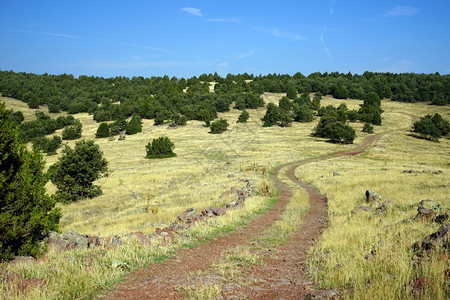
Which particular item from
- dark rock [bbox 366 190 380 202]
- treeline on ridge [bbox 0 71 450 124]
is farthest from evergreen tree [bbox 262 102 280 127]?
dark rock [bbox 366 190 380 202]

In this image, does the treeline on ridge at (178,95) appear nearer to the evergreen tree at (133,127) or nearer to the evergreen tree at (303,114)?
the evergreen tree at (133,127)

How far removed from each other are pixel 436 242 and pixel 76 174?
3023cm

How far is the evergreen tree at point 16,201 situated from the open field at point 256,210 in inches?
48.6

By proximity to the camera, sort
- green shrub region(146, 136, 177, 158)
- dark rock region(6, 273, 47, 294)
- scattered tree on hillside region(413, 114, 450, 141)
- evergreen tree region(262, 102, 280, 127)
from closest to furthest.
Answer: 1. dark rock region(6, 273, 47, 294)
2. green shrub region(146, 136, 177, 158)
3. scattered tree on hillside region(413, 114, 450, 141)
4. evergreen tree region(262, 102, 280, 127)

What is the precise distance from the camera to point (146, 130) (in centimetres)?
8394

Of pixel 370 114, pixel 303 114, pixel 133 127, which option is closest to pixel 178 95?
pixel 133 127

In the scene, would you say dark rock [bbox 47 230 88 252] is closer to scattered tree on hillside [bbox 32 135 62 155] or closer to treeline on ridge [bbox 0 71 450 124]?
scattered tree on hillside [bbox 32 135 62 155]

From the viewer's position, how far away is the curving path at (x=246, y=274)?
20.6 ft

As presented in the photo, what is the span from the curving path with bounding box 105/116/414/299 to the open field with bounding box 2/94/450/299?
41 centimetres

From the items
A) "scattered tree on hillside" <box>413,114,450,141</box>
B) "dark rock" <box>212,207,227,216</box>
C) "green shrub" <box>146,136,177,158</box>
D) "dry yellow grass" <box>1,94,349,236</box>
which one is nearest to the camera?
"dark rock" <box>212,207,227,216</box>

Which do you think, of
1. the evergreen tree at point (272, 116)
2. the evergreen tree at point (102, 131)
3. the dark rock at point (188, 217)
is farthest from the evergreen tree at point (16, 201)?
the evergreen tree at point (272, 116)

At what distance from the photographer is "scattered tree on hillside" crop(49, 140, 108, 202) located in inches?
1087

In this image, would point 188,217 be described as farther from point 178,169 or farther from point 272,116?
point 272,116

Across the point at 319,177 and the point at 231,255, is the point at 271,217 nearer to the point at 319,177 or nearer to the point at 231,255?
the point at 231,255
